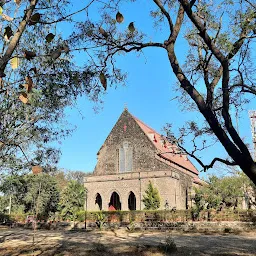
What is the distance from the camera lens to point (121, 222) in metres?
26.6

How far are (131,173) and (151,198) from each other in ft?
15.7

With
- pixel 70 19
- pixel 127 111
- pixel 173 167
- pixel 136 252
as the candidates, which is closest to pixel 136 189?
pixel 173 167

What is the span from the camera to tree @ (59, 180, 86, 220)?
30844mm

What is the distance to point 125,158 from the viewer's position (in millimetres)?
38531

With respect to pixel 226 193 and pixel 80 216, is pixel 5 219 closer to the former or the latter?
pixel 80 216

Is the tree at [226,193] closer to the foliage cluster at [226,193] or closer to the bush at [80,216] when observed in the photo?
the foliage cluster at [226,193]

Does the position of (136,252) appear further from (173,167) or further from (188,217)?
(173,167)

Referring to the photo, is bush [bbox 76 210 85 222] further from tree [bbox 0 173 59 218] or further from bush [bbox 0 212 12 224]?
bush [bbox 0 212 12 224]

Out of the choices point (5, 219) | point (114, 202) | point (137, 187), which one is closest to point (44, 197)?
point (5, 219)


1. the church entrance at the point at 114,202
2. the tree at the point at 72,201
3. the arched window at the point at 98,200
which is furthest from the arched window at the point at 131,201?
the tree at the point at 72,201

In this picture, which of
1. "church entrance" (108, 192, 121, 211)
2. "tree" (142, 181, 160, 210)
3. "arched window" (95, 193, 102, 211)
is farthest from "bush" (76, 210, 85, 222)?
"arched window" (95, 193, 102, 211)

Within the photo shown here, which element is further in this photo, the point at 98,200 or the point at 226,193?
the point at 98,200

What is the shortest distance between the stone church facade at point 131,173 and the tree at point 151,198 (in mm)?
1224

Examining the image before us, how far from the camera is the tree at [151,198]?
32594 mm
